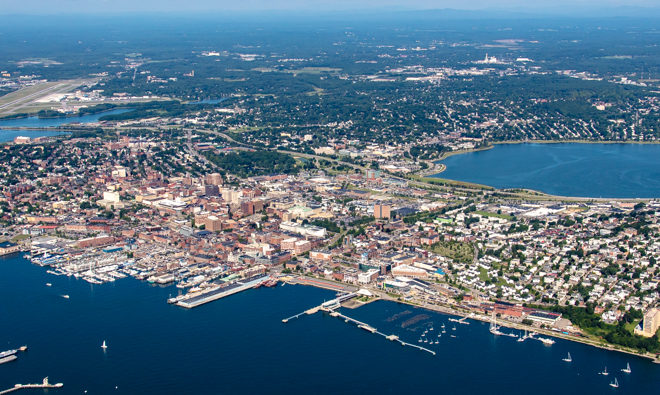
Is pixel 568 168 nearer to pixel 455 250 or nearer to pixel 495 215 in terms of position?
pixel 495 215

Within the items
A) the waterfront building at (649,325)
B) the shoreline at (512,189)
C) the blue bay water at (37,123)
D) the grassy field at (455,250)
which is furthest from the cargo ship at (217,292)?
the blue bay water at (37,123)

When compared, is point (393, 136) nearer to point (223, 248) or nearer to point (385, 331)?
point (223, 248)

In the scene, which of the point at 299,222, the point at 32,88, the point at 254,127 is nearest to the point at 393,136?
the point at 254,127

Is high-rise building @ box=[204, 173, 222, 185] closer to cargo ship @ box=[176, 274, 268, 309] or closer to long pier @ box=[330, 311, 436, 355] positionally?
cargo ship @ box=[176, 274, 268, 309]

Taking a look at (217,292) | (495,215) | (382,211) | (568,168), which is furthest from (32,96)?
(217,292)

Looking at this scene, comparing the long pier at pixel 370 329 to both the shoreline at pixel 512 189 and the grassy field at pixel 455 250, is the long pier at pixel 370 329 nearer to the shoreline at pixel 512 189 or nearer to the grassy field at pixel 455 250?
the grassy field at pixel 455 250

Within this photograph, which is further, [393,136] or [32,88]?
[32,88]
